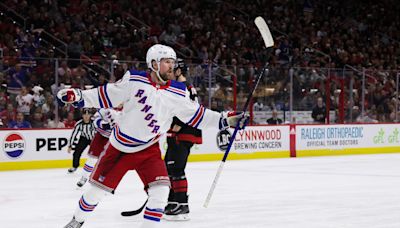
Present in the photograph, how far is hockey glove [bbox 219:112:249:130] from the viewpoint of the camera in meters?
5.67

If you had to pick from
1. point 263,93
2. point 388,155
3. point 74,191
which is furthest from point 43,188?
point 388,155

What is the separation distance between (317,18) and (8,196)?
58.5ft

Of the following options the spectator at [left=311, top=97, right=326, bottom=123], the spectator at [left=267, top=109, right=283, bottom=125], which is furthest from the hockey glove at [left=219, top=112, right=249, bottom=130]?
Result: the spectator at [left=311, top=97, right=326, bottom=123]

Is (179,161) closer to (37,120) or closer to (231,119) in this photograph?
(231,119)

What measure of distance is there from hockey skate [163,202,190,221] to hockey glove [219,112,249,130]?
1300 mm

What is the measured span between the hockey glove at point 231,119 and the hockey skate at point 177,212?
130 centimetres

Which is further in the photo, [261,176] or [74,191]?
[261,176]

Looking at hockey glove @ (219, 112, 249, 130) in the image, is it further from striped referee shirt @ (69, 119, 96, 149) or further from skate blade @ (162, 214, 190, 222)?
striped referee shirt @ (69, 119, 96, 149)

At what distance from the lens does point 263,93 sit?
15273 millimetres

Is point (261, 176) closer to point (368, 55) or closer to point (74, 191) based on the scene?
point (74, 191)

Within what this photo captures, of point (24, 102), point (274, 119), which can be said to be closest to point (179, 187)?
point (24, 102)

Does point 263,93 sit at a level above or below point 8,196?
above

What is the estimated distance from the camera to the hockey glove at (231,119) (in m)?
5.67

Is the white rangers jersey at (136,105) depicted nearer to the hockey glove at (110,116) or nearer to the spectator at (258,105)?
the hockey glove at (110,116)
